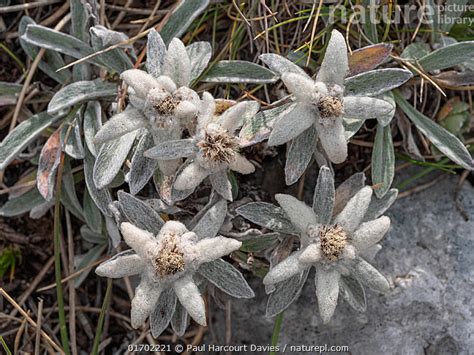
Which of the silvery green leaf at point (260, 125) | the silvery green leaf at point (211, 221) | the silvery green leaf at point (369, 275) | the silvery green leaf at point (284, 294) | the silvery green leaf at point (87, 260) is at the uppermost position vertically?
the silvery green leaf at point (260, 125)

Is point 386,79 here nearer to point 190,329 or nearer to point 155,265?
point 155,265

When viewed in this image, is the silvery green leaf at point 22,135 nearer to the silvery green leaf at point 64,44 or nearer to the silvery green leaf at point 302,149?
the silvery green leaf at point 64,44

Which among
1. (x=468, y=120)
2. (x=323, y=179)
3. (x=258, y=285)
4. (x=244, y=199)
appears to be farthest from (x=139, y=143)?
(x=468, y=120)

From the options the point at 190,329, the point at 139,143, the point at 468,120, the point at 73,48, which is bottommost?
the point at 190,329

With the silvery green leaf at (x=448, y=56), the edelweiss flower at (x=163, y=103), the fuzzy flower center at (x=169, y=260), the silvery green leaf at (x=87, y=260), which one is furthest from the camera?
the silvery green leaf at (x=87, y=260)

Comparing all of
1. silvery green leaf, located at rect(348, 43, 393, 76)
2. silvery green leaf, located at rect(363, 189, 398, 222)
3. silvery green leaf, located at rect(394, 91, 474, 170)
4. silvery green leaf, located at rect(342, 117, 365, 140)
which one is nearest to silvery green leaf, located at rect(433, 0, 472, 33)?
silvery green leaf, located at rect(394, 91, 474, 170)

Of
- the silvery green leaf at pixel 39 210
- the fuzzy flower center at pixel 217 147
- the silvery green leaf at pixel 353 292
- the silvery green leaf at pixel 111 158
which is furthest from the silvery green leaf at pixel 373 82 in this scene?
the silvery green leaf at pixel 39 210
